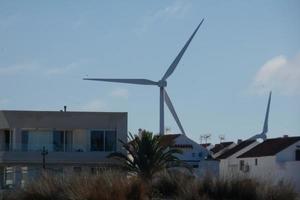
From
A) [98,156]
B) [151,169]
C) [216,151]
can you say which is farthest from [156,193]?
[216,151]

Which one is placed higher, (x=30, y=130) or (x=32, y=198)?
(x=30, y=130)

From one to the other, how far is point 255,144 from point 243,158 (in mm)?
4742

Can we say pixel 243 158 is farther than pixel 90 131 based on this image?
Yes

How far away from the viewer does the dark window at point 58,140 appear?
55438mm

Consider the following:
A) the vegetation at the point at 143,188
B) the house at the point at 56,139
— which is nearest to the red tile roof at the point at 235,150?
the house at the point at 56,139

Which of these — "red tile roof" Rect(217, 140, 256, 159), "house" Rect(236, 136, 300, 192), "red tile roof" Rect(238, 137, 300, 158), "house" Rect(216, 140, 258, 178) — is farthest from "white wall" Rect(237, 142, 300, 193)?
"red tile roof" Rect(217, 140, 256, 159)

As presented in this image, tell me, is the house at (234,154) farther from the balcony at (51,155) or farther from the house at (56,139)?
the balcony at (51,155)

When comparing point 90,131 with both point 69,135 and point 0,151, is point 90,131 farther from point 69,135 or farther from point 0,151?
point 0,151

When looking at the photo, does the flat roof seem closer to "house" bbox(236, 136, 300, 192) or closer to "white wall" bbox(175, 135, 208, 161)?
"house" bbox(236, 136, 300, 192)

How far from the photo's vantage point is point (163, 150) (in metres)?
52.8

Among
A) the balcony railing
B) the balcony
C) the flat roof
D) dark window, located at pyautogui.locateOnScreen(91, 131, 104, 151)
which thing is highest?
the flat roof

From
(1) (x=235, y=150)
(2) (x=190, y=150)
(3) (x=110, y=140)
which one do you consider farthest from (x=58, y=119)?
(1) (x=235, y=150)

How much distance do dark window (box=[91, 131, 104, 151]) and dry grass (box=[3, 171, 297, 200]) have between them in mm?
28232

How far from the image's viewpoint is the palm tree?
51.4m
